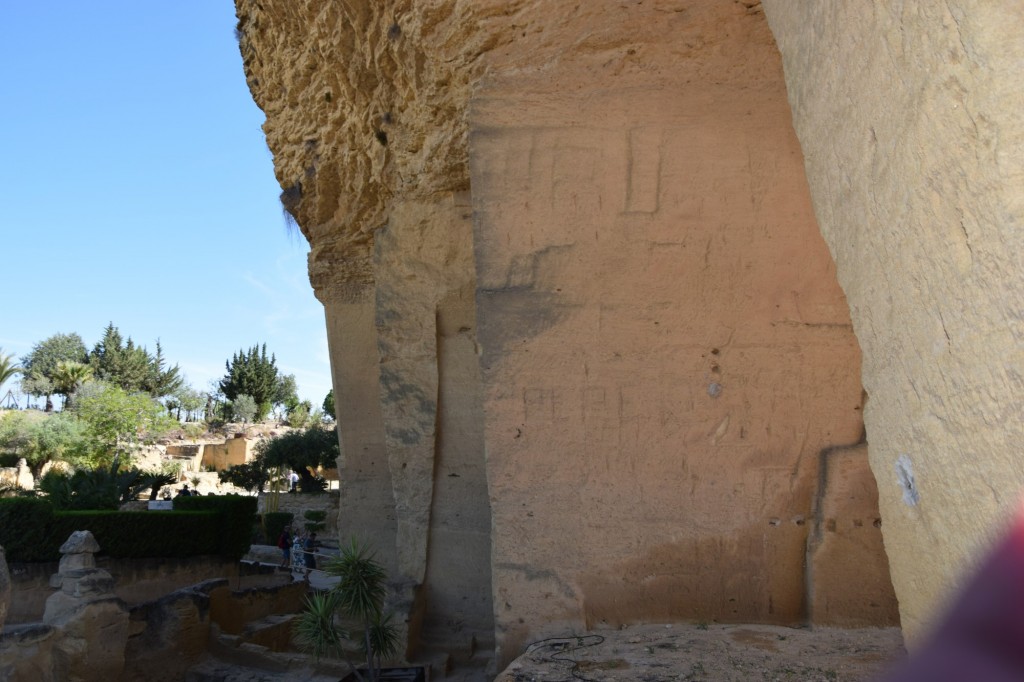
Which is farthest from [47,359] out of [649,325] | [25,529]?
[649,325]

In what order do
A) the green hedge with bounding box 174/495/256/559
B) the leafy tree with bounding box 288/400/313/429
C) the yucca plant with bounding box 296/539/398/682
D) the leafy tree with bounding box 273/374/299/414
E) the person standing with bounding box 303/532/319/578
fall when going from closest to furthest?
the yucca plant with bounding box 296/539/398/682, the green hedge with bounding box 174/495/256/559, the person standing with bounding box 303/532/319/578, the leafy tree with bounding box 288/400/313/429, the leafy tree with bounding box 273/374/299/414

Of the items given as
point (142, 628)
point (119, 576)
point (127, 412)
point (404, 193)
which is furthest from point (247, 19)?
point (127, 412)

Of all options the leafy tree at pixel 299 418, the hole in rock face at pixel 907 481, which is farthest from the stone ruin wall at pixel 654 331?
the leafy tree at pixel 299 418

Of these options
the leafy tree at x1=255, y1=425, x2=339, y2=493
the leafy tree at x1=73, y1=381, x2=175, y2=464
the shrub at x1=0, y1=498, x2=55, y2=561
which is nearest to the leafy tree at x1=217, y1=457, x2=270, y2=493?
the leafy tree at x1=255, y1=425, x2=339, y2=493

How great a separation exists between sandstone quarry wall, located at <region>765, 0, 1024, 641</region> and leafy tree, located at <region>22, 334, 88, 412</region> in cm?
4722

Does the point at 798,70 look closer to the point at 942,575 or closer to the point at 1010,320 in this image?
the point at 1010,320

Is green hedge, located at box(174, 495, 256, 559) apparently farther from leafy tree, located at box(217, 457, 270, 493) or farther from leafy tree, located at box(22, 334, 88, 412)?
leafy tree, located at box(22, 334, 88, 412)

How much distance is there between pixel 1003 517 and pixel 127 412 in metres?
27.1

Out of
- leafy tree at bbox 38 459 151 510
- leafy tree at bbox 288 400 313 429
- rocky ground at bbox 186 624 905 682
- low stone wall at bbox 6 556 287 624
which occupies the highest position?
leafy tree at bbox 288 400 313 429

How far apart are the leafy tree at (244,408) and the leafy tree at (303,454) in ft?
49.2

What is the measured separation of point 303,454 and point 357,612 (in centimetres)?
1848

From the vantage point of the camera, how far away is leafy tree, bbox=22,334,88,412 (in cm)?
4331

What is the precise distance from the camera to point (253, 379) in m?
40.5

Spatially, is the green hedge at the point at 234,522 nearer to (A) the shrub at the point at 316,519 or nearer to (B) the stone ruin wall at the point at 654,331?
(A) the shrub at the point at 316,519
